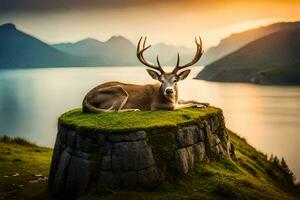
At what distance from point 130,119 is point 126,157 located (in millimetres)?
1619

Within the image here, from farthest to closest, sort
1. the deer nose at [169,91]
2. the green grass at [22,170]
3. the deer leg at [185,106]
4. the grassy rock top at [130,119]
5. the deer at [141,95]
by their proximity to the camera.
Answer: the deer leg at [185,106]
the deer at [141,95]
the green grass at [22,170]
the deer nose at [169,91]
the grassy rock top at [130,119]

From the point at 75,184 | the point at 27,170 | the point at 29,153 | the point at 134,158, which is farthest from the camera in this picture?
the point at 29,153

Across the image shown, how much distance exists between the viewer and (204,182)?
11898mm

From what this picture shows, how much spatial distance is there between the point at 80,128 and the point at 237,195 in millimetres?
4405

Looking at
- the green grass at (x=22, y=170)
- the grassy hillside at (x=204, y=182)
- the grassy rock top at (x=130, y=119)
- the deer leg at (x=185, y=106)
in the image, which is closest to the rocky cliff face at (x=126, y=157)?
the grassy rock top at (x=130, y=119)

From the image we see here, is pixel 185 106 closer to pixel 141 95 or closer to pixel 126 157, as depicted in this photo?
pixel 141 95

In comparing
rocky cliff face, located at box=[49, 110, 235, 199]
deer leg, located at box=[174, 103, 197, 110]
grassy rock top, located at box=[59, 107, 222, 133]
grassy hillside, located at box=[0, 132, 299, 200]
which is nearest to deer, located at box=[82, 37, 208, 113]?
deer leg, located at box=[174, 103, 197, 110]

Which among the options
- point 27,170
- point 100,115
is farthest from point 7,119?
point 100,115

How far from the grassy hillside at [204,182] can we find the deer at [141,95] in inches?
103

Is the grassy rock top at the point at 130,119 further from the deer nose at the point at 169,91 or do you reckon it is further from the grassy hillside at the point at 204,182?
the grassy hillside at the point at 204,182

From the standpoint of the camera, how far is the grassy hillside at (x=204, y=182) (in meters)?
11.3

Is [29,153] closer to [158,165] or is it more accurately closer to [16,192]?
[16,192]

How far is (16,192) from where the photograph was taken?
13.9 meters

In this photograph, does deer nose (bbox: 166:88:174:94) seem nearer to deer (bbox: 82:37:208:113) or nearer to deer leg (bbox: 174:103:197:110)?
deer (bbox: 82:37:208:113)
